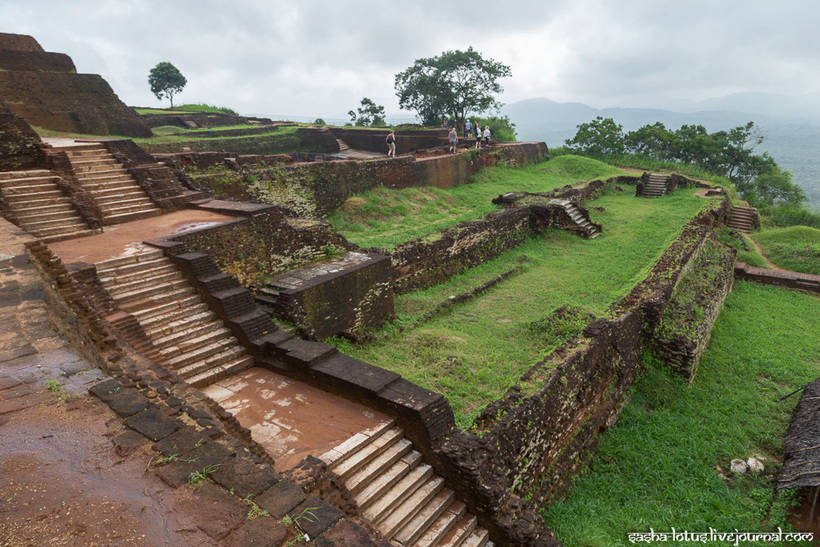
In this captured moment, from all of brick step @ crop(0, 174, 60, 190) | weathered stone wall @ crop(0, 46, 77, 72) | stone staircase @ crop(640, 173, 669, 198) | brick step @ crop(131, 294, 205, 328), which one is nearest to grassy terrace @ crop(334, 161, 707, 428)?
brick step @ crop(131, 294, 205, 328)

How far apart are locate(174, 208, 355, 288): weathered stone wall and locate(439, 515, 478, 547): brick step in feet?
15.6

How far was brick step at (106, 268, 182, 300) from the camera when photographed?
19.0 feet

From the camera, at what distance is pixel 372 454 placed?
467 cm

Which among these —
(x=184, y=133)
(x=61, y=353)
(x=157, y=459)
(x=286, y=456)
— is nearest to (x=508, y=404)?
(x=286, y=456)

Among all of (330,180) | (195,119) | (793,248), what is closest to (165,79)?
(195,119)

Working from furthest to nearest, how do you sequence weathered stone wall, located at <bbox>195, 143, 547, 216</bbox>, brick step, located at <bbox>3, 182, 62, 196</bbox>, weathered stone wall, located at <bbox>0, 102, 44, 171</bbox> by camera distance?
weathered stone wall, located at <bbox>195, 143, 547, 216</bbox> < weathered stone wall, located at <bbox>0, 102, 44, 171</bbox> < brick step, located at <bbox>3, 182, 62, 196</bbox>

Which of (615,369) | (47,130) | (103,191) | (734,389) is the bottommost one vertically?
(734,389)

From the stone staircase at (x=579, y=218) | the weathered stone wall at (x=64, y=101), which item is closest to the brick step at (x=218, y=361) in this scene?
the weathered stone wall at (x=64, y=101)

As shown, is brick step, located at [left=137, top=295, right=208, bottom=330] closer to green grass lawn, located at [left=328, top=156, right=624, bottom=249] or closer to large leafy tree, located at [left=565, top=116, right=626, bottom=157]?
green grass lawn, located at [left=328, top=156, right=624, bottom=249]

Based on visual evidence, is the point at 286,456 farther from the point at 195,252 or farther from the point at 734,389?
the point at 734,389

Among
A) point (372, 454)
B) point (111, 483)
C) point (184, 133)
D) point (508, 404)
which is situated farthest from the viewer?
point (184, 133)

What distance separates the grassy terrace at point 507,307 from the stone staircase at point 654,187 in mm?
4040

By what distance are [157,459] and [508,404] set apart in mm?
3928

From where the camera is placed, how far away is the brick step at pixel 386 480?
4.38 metres
